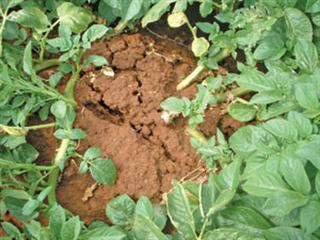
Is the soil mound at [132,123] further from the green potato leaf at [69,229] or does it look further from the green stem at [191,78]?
the green potato leaf at [69,229]

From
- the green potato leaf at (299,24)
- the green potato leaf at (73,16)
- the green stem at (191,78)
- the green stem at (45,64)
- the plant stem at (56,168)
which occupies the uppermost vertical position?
the green potato leaf at (299,24)

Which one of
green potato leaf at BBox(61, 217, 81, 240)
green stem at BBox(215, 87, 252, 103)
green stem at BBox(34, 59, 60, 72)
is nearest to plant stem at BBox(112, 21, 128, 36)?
green stem at BBox(34, 59, 60, 72)

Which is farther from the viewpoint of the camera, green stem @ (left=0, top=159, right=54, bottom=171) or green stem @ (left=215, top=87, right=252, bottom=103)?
green stem @ (left=215, top=87, right=252, bottom=103)

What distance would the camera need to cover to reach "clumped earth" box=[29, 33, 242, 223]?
1805mm

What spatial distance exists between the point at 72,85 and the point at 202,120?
0.46m

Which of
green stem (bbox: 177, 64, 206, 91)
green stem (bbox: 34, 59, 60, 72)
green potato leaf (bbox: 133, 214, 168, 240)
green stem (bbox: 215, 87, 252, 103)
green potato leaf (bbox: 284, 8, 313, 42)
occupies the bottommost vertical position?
green stem (bbox: 215, 87, 252, 103)

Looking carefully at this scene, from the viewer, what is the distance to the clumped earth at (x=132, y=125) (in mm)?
1805

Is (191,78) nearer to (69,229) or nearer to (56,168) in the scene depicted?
(56,168)

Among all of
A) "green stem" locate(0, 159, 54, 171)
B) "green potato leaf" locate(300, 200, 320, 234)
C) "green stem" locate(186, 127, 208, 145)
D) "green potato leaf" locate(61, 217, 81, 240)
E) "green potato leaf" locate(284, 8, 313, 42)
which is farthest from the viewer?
"green stem" locate(186, 127, 208, 145)

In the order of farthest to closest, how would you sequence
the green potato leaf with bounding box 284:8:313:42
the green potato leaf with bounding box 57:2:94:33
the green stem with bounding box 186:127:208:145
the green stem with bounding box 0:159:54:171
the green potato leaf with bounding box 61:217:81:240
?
the green potato leaf with bounding box 57:2:94:33 → the green stem with bounding box 186:127:208:145 → the green potato leaf with bounding box 284:8:313:42 → the green stem with bounding box 0:159:54:171 → the green potato leaf with bounding box 61:217:81:240

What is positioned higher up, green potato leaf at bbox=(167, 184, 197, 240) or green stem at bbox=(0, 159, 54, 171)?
green potato leaf at bbox=(167, 184, 197, 240)

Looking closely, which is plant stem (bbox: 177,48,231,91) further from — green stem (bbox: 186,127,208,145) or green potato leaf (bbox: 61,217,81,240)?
green potato leaf (bbox: 61,217,81,240)

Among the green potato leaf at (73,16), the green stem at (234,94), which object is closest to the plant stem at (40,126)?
the green potato leaf at (73,16)

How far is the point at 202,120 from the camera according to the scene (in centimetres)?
177
